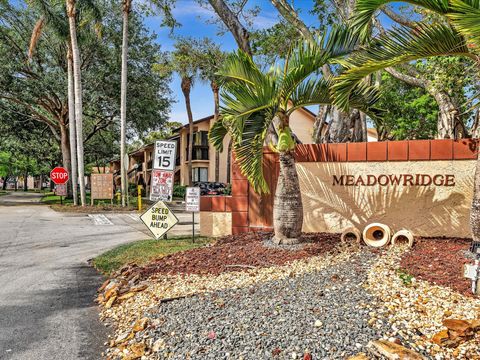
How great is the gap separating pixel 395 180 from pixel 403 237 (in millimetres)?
1268

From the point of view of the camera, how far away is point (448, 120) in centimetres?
1052

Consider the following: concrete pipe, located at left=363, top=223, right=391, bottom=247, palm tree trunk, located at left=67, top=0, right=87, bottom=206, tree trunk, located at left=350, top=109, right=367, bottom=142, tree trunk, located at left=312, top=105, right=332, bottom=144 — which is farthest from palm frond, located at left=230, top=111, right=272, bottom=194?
palm tree trunk, located at left=67, top=0, right=87, bottom=206

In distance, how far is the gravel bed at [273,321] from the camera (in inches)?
130

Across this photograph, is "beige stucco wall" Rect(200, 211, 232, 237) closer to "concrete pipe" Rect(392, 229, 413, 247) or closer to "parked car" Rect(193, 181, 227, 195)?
"concrete pipe" Rect(392, 229, 413, 247)

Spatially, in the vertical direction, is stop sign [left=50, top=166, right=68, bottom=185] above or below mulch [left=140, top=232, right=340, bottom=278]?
above

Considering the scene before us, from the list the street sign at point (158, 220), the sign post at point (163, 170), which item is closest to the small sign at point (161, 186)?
the sign post at point (163, 170)

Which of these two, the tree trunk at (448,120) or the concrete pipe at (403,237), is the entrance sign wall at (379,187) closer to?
the concrete pipe at (403,237)

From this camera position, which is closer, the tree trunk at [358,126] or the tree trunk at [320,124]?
the tree trunk at [358,126]

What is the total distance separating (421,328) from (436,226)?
4.13 metres

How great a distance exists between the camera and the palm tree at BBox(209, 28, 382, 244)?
6.29m

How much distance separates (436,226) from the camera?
6.91m

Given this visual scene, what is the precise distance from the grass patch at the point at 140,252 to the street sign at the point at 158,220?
1.29ft

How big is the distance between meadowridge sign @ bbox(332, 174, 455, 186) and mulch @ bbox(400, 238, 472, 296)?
1129 millimetres

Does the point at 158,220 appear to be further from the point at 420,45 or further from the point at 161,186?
the point at 420,45
